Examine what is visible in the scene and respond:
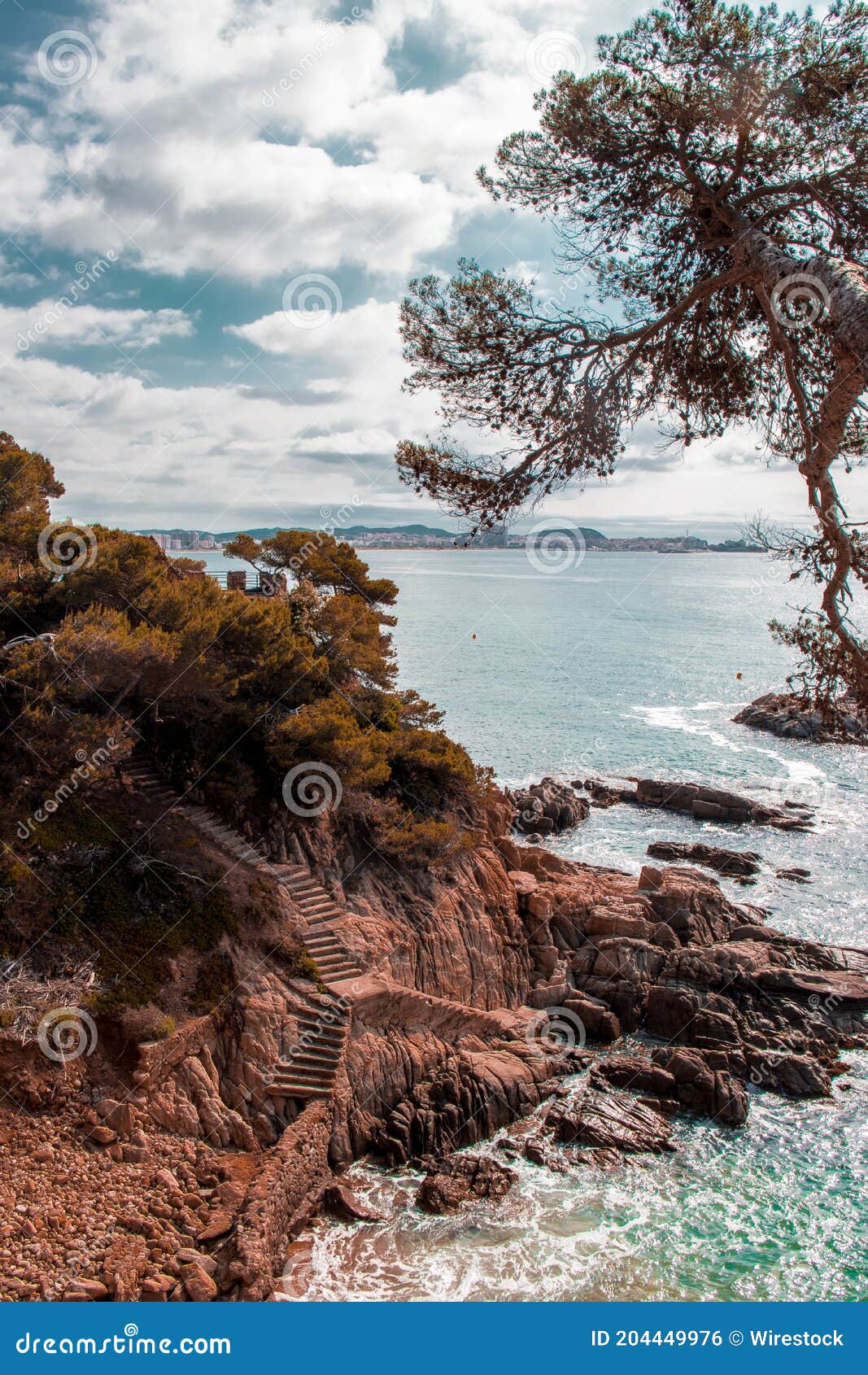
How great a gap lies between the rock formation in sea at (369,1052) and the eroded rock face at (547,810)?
12633 millimetres

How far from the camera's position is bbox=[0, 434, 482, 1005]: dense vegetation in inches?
786

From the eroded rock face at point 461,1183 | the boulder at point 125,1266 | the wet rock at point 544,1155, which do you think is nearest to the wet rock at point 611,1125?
the wet rock at point 544,1155

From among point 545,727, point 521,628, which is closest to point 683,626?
point 521,628

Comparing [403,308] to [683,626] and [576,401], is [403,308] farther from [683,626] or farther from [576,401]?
[683,626]

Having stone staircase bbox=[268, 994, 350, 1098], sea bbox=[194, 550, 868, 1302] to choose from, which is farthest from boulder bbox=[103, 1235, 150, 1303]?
stone staircase bbox=[268, 994, 350, 1098]

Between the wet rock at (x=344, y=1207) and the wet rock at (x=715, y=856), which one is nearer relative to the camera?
the wet rock at (x=344, y=1207)

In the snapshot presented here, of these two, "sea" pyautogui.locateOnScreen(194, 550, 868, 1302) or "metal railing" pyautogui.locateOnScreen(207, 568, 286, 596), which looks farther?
"metal railing" pyautogui.locateOnScreen(207, 568, 286, 596)

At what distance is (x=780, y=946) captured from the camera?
30781 mm

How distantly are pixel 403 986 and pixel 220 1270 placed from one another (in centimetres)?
819

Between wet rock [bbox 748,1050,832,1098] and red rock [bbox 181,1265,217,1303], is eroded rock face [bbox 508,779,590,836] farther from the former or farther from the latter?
red rock [bbox 181,1265,217,1303]

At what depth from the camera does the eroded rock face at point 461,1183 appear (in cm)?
1803

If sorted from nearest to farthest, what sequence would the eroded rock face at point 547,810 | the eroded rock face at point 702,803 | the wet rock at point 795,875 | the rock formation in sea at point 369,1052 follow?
the rock formation in sea at point 369,1052, the wet rock at point 795,875, the eroded rock face at point 547,810, the eroded rock face at point 702,803

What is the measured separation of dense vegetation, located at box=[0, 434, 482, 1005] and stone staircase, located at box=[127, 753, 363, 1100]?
846 mm

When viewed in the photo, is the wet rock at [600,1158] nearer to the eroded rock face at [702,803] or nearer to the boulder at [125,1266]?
the boulder at [125,1266]
